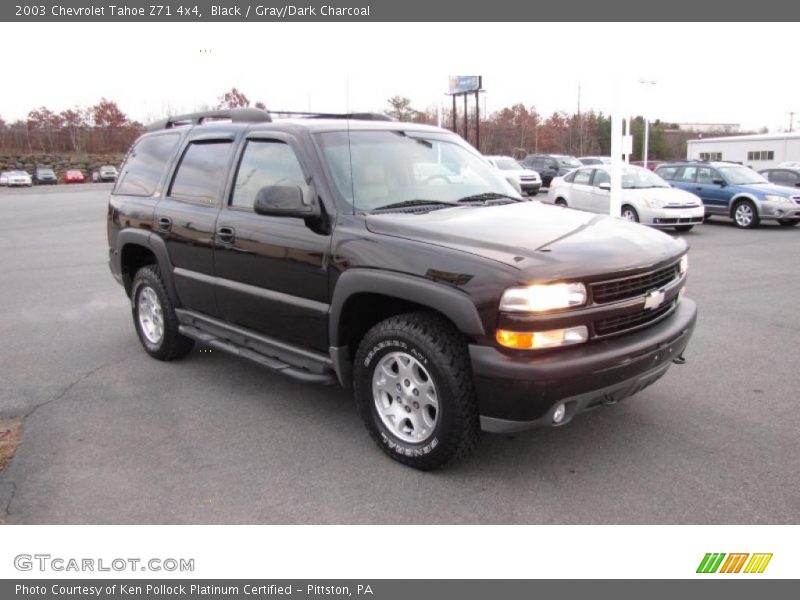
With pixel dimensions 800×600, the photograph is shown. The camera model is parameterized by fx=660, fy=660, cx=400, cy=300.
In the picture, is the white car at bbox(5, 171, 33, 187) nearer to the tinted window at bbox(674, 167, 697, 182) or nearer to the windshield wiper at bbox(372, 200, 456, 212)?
the tinted window at bbox(674, 167, 697, 182)

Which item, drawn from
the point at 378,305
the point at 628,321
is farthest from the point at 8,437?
the point at 628,321

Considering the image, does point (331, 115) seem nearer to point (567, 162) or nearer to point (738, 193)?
point (738, 193)

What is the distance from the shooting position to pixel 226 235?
15.1 ft

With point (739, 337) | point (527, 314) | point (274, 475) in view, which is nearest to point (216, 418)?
point (274, 475)

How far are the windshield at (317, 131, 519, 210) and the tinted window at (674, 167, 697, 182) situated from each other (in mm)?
14272

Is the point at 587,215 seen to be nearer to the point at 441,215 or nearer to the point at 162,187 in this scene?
the point at 441,215

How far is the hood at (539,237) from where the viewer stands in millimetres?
3279

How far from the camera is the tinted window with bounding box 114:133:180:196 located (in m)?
5.59

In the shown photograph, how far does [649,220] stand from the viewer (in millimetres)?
14188

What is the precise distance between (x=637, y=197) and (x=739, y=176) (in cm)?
403

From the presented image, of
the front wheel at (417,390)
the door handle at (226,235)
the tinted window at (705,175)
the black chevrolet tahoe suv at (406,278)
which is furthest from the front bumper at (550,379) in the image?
the tinted window at (705,175)

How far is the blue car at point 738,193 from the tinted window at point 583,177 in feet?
9.50

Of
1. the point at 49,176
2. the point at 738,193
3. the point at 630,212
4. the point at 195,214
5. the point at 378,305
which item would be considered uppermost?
the point at 49,176

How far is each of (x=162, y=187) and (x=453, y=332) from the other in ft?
10.6
